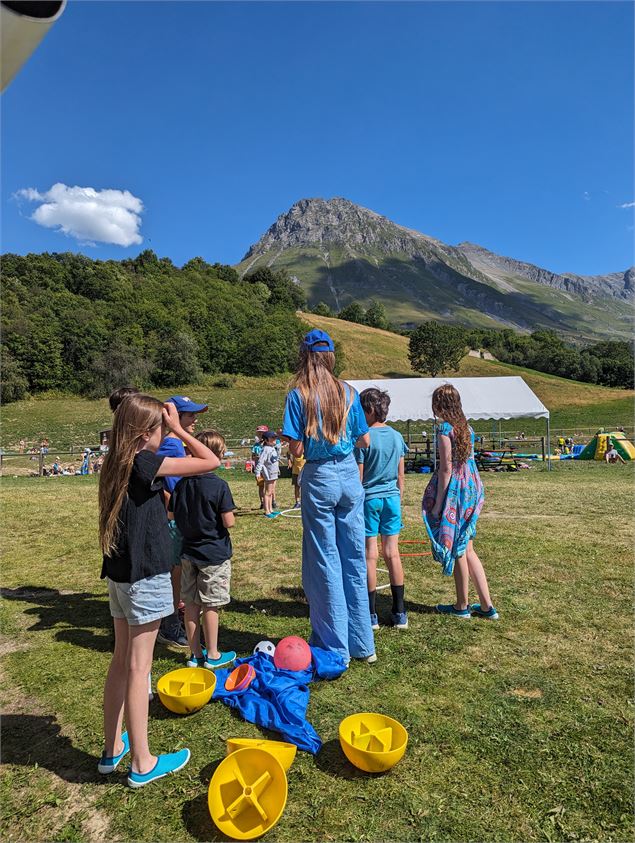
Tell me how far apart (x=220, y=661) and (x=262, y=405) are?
4499 cm

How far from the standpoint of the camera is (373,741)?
280 centimetres

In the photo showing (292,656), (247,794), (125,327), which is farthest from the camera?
(125,327)

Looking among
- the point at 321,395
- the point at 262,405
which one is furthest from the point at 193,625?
the point at 262,405

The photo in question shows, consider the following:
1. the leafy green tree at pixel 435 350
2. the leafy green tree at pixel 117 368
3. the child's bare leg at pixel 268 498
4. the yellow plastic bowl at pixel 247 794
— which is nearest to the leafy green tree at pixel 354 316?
the leafy green tree at pixel 435 350

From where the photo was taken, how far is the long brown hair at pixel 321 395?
141 inches

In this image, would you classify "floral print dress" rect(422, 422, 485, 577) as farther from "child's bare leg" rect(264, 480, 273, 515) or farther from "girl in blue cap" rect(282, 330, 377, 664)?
"child's bare leg" rect(264, 480, 273, 515)

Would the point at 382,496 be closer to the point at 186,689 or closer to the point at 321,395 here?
the point at 321,395

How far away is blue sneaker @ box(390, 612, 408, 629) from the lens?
4.56 meters

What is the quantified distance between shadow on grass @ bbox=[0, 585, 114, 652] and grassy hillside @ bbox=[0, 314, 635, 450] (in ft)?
84.2

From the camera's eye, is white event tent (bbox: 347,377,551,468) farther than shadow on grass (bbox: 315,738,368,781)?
Yes

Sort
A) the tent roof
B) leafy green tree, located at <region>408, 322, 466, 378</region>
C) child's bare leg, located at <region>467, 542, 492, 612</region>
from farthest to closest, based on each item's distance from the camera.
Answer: leafy green tree, located at <region>408, 322, 466, 378</region> < the tent roof < child's bare leg, located at <region>467, 542, 492, 612</region>

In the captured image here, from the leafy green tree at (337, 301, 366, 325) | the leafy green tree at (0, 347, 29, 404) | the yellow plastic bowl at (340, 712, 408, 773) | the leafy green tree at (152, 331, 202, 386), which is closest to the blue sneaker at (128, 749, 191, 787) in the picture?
the yellow plastic bowl at (340, 712, 408, 773)

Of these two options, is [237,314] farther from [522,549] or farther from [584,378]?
[522,549]

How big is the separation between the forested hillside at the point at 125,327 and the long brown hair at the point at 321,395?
176ft
